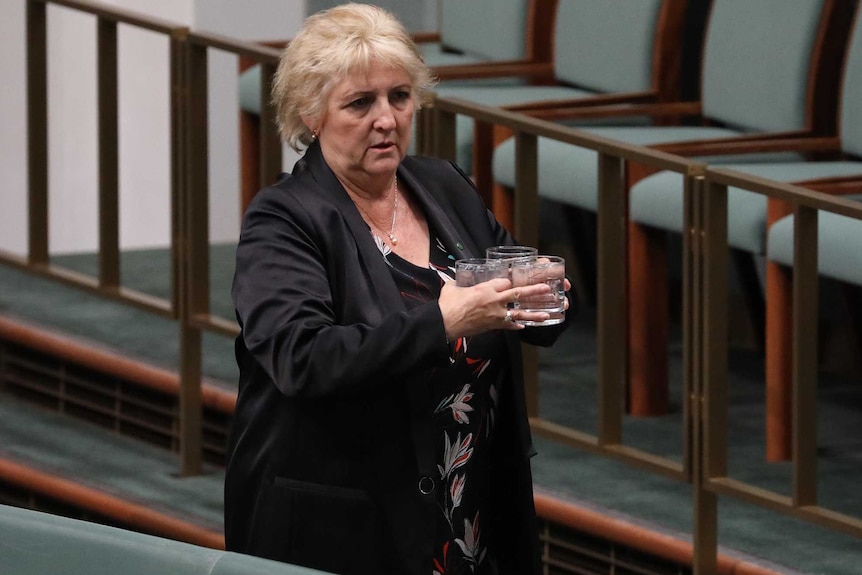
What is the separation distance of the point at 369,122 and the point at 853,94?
185 centimetres

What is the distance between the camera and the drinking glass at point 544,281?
6.60 feet

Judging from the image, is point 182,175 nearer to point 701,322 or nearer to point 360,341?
point 701,322

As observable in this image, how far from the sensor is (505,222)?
3846mm

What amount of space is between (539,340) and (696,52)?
97.8 inches

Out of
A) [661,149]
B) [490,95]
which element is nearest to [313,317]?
[661,149]

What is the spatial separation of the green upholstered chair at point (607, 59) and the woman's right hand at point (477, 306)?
2078 millimetres

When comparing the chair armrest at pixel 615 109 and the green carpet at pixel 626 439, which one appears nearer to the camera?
the green carpet at pixel 626 439

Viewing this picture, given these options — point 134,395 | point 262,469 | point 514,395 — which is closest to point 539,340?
point 514,395

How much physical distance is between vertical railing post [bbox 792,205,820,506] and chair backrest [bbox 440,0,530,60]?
6.47ft

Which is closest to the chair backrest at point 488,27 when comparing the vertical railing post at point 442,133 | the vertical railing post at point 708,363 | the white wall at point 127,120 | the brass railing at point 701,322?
the white wall at point 127,120

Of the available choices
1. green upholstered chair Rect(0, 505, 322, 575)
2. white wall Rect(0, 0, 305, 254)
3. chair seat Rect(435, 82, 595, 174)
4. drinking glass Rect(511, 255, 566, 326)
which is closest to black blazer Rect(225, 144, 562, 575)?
drinking glass Rect(511, 255, 566, 326)

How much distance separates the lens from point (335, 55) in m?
2.08

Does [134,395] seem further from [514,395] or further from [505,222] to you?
[514,395]

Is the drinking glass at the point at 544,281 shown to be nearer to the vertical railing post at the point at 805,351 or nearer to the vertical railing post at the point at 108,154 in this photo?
the vertical railing post at the point at 805,351
